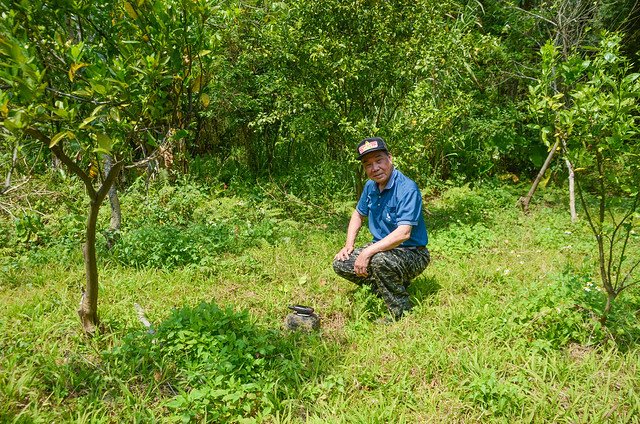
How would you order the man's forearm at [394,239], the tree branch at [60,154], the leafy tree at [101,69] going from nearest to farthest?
the leafy tree at [101,69], the tree branch at [60,154], the man's forearm at [394,239]

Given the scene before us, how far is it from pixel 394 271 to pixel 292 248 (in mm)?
1757

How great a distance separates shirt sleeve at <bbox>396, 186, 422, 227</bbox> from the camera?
340 cm

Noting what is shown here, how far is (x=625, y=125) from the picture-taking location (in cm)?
245

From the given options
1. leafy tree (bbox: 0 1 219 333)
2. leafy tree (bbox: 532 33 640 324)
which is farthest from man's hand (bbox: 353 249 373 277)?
leafy tree (bbox: 0 1 219 333)

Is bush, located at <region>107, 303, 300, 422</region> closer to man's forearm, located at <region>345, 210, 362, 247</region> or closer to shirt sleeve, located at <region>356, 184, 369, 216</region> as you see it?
man's forearm, located at <region>345, 210, 362, 247</region>

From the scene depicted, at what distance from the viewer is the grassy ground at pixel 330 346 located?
2471mm

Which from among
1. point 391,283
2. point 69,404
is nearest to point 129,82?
point 69,404

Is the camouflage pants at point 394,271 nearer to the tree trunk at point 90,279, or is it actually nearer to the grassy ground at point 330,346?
the grassy ground at point 330,346

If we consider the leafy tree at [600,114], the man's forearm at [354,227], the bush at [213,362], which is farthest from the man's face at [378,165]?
the bush at [213,362]

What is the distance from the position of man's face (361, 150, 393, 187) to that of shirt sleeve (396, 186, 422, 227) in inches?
10.2

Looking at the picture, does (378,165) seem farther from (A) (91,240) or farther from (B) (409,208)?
(A) (91,240)

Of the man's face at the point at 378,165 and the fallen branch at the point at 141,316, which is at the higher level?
the man's face at the point at 378,165

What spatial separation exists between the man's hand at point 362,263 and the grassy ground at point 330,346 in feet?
0.86

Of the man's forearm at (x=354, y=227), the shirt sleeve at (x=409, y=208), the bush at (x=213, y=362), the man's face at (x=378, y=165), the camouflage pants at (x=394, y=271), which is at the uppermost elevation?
the man's face at (x=378, y=165)
